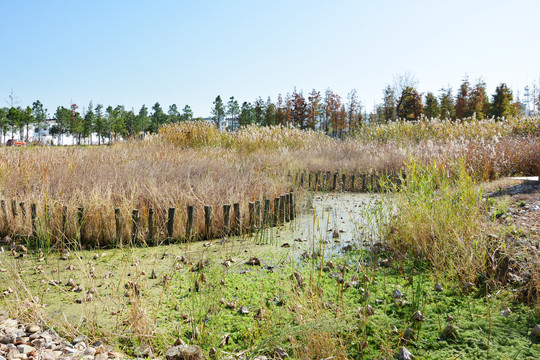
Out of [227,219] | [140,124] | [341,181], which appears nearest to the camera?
[227,219]

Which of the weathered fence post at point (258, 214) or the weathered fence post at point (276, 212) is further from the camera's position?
the weathered fence post at point (276, 212)

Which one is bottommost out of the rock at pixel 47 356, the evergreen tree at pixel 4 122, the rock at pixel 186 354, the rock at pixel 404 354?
the rock at pixel 404 354

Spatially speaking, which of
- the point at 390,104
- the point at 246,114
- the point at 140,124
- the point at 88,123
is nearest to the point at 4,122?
the point at 88,123

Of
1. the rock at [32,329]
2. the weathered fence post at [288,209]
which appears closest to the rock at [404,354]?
the rock at [32,329]

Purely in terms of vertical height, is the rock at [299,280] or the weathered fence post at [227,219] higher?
the weathered fence post at [227,219]

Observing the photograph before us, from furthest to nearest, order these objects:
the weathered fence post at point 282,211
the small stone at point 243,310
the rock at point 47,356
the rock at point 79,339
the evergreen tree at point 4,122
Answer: the evergreen tree at point 4,122 → the weathered fence post at point 282,211 → the small stone at point 243,310 → the rock at point 79,339 → the rock at point 47,356

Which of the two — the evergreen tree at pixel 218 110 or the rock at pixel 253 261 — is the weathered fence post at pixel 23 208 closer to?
the rock at pixel 253 261

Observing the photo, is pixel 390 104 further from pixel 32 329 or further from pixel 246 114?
pixel 32 329

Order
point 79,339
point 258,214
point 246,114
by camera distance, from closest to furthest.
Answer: point 79,339 → point 258,214 → point 246,114

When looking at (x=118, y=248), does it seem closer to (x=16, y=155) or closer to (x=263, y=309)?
(x=263, y=309)

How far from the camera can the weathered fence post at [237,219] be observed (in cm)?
485

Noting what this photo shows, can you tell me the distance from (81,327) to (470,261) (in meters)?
3.29

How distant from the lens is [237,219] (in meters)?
4.93

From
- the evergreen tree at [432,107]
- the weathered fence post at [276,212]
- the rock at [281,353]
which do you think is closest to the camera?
the rock at [281,353]
